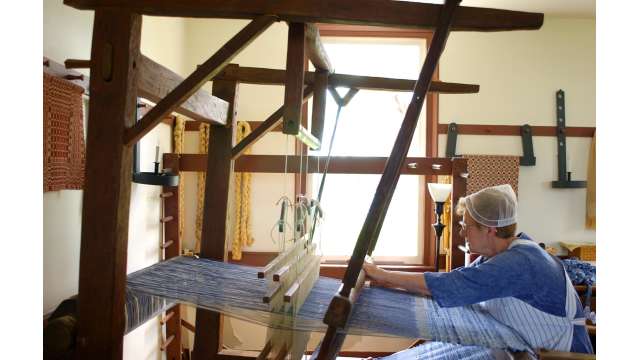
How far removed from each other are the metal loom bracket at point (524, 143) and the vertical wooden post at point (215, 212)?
2341mm

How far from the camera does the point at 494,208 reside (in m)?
1.84

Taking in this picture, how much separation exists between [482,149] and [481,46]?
0.91m

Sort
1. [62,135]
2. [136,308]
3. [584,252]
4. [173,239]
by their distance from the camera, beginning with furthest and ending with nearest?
[584,252], [173,239], [62,135], [136,308]

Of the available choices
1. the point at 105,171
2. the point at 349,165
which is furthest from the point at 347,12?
the point at 349,165

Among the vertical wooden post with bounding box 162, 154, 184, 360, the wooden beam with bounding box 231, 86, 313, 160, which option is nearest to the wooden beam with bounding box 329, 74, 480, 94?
the wooden beam with bounding box 231, 86, 313, 160

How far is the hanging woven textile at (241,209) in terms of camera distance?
380cm

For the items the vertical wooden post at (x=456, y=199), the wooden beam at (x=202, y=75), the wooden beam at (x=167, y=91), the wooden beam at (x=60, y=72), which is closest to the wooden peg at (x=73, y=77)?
the wooden beam at (x=60, y=72)

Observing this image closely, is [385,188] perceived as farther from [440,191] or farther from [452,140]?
[452,140]

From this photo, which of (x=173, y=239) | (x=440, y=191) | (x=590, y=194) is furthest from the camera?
(x=590, y=194)

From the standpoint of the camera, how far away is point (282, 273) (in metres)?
1.42

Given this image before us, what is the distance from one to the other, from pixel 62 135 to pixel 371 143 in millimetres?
2719

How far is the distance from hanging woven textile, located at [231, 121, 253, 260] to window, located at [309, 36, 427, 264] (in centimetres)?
59

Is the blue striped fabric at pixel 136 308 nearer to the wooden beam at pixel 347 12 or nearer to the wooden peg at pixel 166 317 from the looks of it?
the wooden beam at pixel 347 12

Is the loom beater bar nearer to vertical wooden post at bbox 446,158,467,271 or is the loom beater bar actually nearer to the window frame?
vertical wooden post at bbox 446,158,467,271
